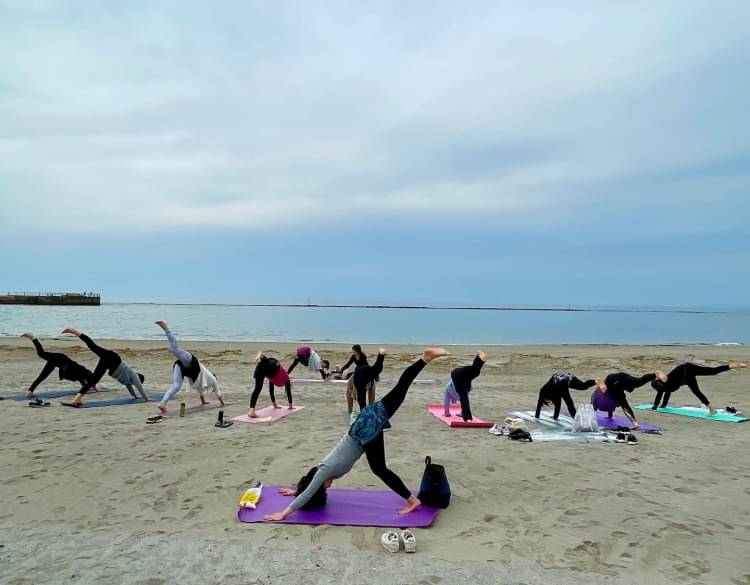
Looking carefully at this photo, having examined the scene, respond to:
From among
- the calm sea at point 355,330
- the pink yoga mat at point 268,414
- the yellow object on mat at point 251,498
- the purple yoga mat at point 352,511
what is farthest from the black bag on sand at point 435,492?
the calm sea at point 355,330

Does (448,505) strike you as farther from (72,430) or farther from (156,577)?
(72,430)

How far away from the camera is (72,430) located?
802cm

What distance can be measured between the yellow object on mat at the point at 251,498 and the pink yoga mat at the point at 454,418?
4.40m

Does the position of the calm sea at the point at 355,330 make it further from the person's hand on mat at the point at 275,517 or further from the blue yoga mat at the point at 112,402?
the person's hand on mat at the point at 275,517

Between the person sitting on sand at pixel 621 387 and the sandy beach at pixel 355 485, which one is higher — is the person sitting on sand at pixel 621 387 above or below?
above

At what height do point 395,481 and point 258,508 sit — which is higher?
point 395,481

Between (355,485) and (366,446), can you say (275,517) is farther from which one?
(355,485)

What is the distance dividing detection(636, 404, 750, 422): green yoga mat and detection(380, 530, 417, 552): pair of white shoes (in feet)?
27.9

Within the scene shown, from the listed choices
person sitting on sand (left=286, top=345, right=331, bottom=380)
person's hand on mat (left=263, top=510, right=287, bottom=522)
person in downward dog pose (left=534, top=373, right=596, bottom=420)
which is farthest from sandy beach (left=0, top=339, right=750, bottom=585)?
person sitting on sand (left=286, top=345, right=331, bottom=380)

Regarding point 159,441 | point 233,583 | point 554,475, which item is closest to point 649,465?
point 554,475

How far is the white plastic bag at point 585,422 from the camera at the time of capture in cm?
Result: 834

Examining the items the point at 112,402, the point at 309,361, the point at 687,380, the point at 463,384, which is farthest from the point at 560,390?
the point at 112,402

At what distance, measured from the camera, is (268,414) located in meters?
9.56

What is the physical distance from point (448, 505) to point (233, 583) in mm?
2344
